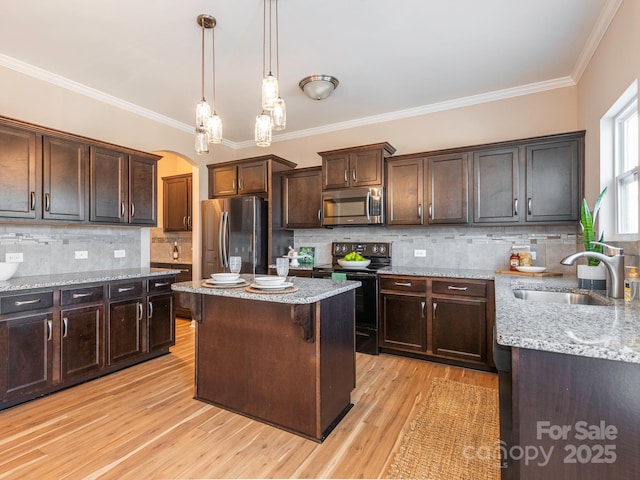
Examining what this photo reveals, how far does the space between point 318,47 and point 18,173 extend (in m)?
2.60

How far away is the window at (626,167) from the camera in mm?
2297

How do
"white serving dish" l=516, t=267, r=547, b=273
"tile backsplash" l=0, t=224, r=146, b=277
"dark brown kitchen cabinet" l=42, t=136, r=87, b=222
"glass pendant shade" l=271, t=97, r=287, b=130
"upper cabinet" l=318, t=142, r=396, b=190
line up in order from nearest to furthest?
"glass pendant shade" l=271, t=97, r=287, b=130, "dark brown kitchen cabinet" l=42, t=136, r=87, b=222, "tile backsplash" l=0, t=224, r=146, b=277, "white serving dish" l=516, t=267, r=547, b=273, "upper cabinet" l=318, t=142, r=396, b=190

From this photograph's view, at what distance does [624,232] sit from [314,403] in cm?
251

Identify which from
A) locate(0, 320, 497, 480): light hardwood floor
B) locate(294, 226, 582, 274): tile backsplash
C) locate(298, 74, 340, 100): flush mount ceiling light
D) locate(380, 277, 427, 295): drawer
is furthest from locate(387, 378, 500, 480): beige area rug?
locate(298, 74, 340, 100): flush mount ceiling light

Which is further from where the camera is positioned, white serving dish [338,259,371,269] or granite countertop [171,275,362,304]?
white serving dish [338,259,371,269]

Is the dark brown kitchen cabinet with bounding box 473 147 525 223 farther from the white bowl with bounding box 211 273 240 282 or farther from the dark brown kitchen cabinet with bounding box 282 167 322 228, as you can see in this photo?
the white bowl with bounding box 211 273 240 282

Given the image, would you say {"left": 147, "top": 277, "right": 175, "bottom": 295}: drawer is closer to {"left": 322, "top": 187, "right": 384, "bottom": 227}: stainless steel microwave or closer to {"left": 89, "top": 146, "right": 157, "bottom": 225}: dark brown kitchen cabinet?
{"left": 89, "top": 146, "right": 157, "bottom": 225}: dark brown kitchen cabinet

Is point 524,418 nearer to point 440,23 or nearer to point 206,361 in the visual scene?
point 206,361

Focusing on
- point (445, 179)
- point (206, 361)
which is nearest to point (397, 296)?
point (445, 179)

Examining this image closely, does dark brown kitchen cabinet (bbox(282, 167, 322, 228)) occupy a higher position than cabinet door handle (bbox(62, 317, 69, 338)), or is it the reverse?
dark brown kitchen cabinet (bbox(282, 167, 322, 228))

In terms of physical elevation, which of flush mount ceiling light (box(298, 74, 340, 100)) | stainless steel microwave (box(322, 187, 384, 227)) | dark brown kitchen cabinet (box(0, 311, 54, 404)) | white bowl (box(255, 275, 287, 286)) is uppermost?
flush mount ceiling light (box(298, 74, 340, 100))

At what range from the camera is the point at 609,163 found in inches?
101

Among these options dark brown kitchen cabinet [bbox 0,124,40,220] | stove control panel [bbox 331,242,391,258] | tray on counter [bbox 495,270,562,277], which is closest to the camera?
dark brown kitchen cabinet [bbox 0,124,40,220]

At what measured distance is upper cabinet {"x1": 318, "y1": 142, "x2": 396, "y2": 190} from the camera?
380 cm
